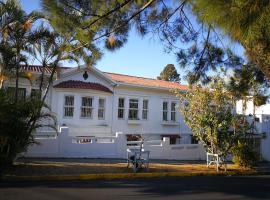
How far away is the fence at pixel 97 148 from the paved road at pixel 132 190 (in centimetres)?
562

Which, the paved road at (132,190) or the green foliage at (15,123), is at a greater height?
the green foliage at (15,123)

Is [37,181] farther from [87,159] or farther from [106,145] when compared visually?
[106,145]

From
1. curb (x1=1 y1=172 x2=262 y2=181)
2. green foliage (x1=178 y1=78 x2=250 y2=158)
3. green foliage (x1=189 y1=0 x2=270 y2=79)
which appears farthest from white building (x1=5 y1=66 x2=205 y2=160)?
green foliage (x1=189 y1=0 x2=270 y2=79)

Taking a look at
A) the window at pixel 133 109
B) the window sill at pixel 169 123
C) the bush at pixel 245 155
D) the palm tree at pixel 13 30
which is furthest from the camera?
the window sill at pixel 169 123

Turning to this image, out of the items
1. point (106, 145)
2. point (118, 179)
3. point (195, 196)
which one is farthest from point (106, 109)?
point (195, 196)

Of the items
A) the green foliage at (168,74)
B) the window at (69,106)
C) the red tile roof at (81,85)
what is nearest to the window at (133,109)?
the red tile roof at (81,85)

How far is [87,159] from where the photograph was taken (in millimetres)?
19188

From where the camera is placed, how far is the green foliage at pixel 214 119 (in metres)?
18.9

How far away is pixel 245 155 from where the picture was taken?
19.9 metres

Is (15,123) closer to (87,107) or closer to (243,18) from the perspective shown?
(243,18)

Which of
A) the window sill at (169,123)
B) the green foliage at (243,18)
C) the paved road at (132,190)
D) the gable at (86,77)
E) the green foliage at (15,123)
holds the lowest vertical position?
the paved road at (132,190)

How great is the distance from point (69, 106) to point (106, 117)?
2.85m

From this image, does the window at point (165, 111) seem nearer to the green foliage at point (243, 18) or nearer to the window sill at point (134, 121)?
the window sill at point (134, 121)

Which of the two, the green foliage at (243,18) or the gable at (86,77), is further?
the gable at (86,77)
